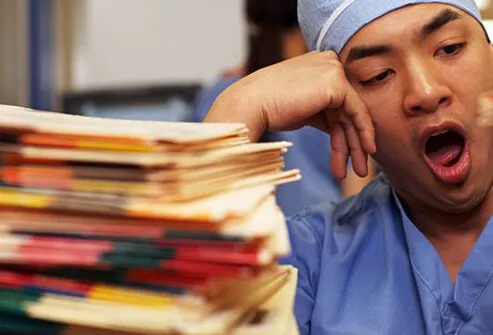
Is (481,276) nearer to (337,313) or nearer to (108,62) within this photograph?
(337,313)

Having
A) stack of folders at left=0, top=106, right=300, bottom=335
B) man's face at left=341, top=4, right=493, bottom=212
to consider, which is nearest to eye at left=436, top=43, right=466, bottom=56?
man's face at left=341, top=4, right=493, bottom=212

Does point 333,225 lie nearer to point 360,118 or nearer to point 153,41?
point 360,118

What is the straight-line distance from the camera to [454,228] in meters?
1.19

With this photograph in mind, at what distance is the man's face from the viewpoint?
1.06 metres

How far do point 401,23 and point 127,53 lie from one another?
2.87m

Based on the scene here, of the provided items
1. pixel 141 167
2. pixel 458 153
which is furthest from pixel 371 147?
pixel 141 167

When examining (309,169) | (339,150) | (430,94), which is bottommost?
(309,169)

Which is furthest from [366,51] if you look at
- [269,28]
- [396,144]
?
[269,28]

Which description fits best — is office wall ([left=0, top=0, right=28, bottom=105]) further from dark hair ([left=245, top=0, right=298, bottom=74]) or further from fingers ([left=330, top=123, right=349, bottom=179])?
fingers ([left=330, top=123, right=349, bottom=179])

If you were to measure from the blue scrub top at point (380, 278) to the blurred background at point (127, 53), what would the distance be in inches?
93.7

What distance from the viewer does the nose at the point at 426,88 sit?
1.04 metres

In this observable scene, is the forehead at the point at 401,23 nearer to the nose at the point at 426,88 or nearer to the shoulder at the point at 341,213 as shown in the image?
the nose at the point at 426,88

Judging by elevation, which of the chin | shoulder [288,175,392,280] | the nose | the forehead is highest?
the forehead

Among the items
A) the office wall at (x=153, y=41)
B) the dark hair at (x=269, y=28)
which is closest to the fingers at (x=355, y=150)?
the dark hair at (x=269, y=28)
